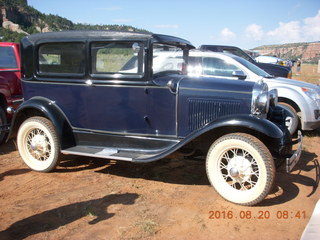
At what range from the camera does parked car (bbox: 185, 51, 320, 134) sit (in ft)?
19.5

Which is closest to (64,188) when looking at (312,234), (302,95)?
(312,234)

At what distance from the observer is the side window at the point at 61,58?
13.4ft

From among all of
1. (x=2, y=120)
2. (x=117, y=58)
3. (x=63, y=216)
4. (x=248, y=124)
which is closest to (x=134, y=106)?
(x=117, y=58)

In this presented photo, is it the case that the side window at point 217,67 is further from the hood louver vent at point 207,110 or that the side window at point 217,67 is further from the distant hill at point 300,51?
the distant hill at point 300,51

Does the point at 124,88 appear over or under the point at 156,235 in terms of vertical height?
over

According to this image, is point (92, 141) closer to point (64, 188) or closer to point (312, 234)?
point (64, 188)

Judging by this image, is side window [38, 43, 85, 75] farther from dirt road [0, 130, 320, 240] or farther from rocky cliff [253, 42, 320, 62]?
rocky cliff [253, 42, 320, 62]

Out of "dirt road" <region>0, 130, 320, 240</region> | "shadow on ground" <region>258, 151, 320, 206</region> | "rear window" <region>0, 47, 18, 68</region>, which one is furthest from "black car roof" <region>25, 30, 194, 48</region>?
"shadow on ground" <region>258, 151, 320, 206</region>

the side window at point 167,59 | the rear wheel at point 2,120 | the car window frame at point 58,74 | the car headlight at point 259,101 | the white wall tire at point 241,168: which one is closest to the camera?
the white wall tire at point 241,168

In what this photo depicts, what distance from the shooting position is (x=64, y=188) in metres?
3.76

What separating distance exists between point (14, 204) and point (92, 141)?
128cm

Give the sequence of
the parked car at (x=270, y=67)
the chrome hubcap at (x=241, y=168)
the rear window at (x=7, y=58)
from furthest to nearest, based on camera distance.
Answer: the parked car at (x=270, y=67)
the rear window at (x=7, y=58)
the chrome hubcap at (x=241, y=168)

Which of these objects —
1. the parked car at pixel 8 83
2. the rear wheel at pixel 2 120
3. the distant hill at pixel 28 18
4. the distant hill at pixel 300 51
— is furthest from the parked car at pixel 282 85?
the distant hill at pixel 300 51

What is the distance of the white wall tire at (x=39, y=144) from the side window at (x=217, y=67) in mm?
3901
